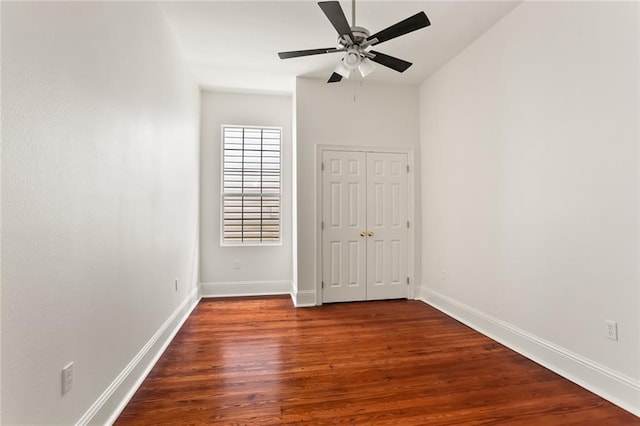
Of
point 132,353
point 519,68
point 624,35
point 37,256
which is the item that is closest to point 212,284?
point 132,353

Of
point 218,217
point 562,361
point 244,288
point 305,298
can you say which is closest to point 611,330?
point 562,361

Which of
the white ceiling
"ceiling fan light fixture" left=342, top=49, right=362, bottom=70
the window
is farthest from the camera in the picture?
the window

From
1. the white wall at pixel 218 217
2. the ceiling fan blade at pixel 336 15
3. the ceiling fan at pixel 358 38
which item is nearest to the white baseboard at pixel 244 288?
the white wall at pixel 218 217

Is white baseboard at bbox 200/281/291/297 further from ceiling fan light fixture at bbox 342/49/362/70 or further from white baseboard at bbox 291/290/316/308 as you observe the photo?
ceiling fan light fixture at bbox 342/49/362/70

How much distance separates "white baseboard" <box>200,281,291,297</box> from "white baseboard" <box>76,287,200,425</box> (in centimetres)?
130

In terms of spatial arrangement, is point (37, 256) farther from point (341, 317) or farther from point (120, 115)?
point (341, 317)

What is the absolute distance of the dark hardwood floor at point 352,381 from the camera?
1.81 meters

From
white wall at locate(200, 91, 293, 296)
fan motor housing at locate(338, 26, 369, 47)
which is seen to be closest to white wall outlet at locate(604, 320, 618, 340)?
fan motor housing at locate(338, 26, 369, 47)

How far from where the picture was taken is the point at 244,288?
14.9 ft

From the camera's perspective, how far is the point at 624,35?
1.92 m

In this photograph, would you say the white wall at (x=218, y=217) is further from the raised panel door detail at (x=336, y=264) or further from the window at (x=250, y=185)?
the raised panel door detail at (x=336, y=264)

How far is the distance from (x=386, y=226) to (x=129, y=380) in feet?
10.9

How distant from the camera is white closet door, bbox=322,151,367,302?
4.08 meters

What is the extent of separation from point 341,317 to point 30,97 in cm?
325
